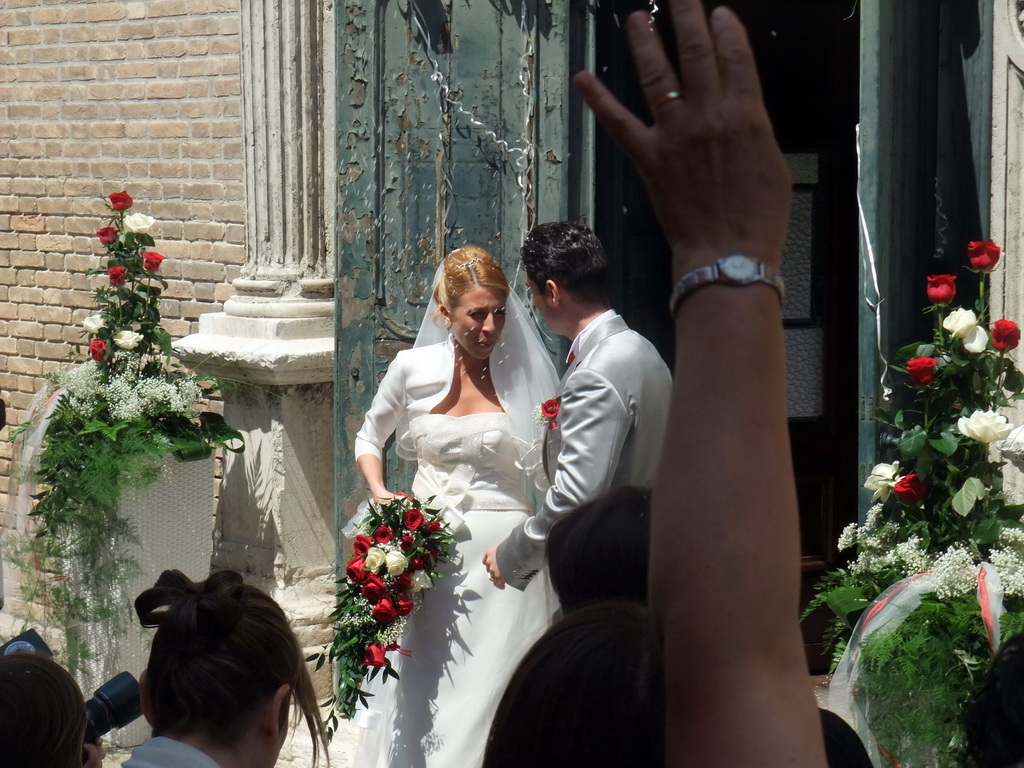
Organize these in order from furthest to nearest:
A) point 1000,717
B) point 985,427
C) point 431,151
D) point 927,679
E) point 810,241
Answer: point 810,241
point 431,151
point 985,427
point 927,679
point 1000,717

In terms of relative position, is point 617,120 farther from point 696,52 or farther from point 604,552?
point 604,552

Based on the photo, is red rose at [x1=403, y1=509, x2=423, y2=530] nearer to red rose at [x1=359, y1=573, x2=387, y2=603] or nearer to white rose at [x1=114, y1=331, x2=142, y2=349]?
red rose at [x1=359, y1=573, x2=387, y2=603]

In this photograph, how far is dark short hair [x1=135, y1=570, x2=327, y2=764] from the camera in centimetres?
197

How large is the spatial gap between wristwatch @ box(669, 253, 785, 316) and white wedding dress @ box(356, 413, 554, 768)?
2.93 meters

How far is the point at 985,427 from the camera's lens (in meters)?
3.03

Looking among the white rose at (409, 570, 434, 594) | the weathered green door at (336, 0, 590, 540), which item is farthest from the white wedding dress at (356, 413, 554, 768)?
the weathered green door at (336, 0, 590, 540)

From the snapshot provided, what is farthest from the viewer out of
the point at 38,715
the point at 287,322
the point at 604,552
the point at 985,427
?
the point at 287,322

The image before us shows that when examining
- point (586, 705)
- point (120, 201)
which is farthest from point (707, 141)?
point (120, 201)

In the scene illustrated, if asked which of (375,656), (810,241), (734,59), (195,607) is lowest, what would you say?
(375,656)

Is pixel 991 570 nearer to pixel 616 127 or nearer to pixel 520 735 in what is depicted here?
pixel 520 735

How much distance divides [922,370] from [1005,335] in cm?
22

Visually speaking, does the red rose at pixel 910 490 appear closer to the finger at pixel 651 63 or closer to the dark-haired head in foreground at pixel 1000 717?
the dark-haired head in foreground at pixel 1000 717

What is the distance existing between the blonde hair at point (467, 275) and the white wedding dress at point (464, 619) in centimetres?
39

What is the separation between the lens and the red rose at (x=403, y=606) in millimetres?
3691
